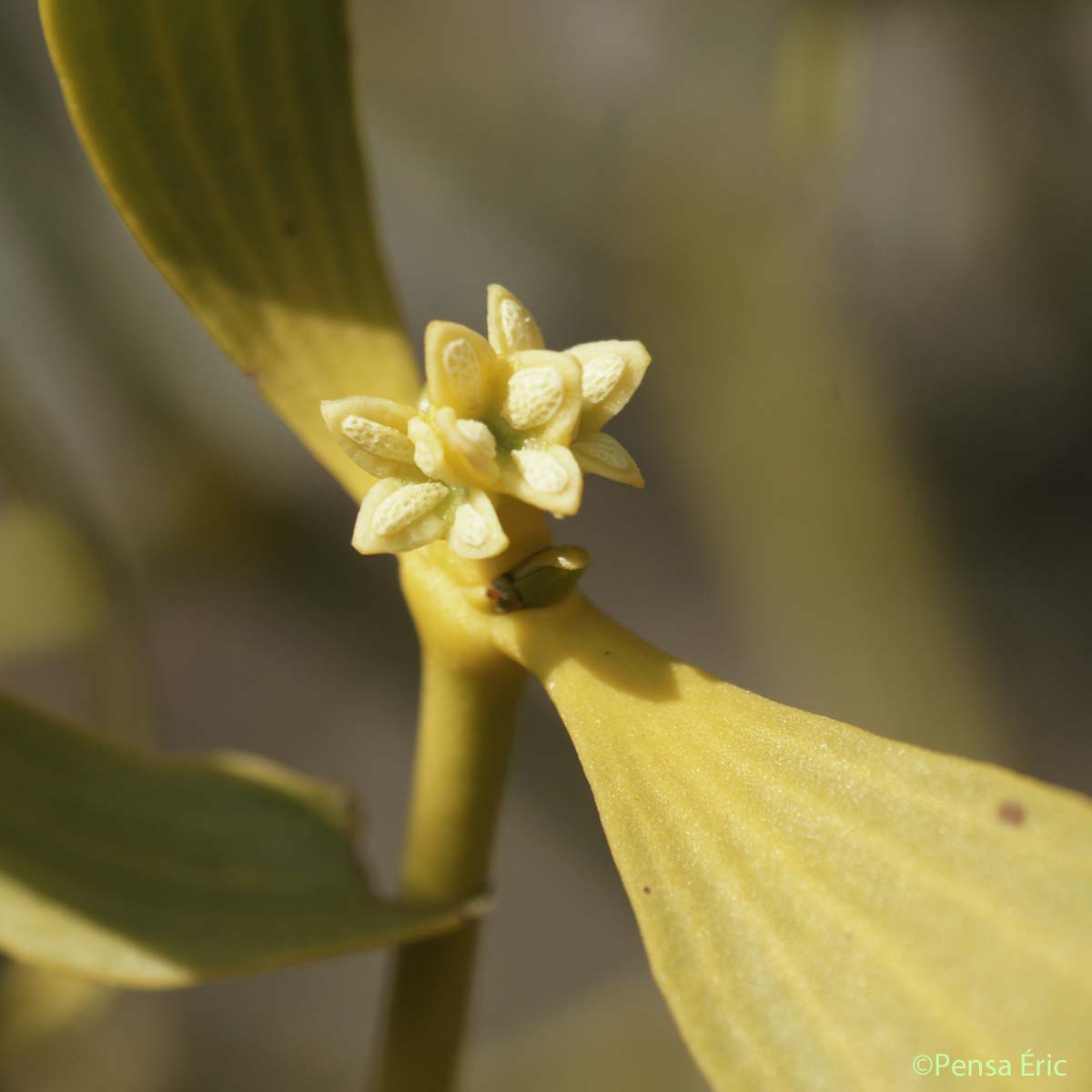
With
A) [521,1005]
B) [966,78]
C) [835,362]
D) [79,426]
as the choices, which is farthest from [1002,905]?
[79,426]

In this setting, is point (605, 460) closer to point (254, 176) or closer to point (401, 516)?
point (401, 516)

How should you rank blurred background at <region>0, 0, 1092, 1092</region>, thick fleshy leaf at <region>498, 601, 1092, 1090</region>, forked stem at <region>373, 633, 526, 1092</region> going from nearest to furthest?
1. thick fleshy leaf at <region>498, 601, 1092, 1090</region>
2. forked stem at <region>373, 633, 526, 1092</region>
3. blurred background at <region>0, 0, 1092, 1092</region>

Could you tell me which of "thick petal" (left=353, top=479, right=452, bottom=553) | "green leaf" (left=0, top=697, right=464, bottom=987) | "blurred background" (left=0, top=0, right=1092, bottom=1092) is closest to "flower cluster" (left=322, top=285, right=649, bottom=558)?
"thick petal" (left=353, top=479, right=452, bottom=553)

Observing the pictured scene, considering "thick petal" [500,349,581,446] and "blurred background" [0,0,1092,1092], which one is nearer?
"thick petal" [500,349,581,446]

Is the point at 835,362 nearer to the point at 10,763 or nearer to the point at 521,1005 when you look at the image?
the point at 10,763

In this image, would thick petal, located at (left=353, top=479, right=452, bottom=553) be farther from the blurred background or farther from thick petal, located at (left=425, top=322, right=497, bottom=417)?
the blurred background

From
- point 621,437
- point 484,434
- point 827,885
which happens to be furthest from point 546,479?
point 621,437
